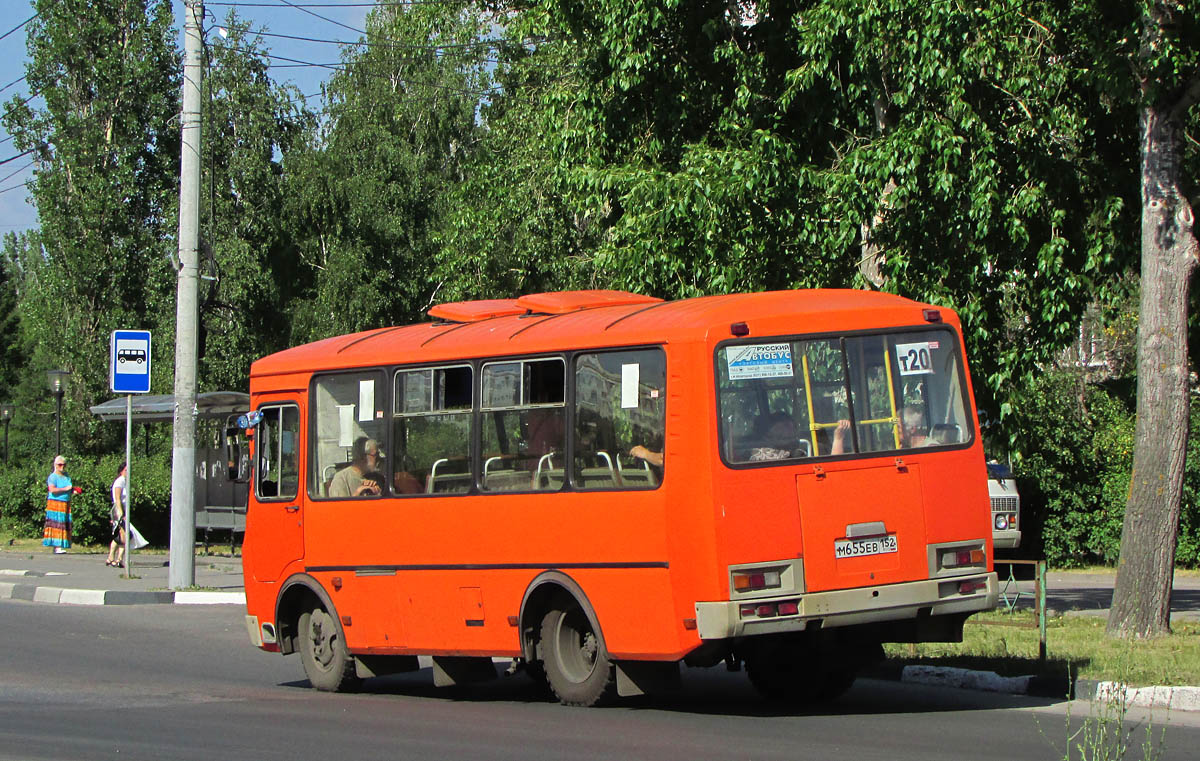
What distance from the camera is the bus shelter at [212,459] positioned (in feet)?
100

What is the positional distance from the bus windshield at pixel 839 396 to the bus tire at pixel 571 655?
195 centimetres

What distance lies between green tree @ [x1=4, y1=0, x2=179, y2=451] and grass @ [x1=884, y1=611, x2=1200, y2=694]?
39.4m

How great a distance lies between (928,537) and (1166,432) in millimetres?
5046

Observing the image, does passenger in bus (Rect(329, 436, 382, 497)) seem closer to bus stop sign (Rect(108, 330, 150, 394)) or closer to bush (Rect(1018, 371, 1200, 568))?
bus stop sign (Rect(108, 330, 150, 394))

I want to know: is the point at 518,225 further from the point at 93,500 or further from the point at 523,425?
the point at 523,425

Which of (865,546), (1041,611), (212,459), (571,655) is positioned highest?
(212,459)

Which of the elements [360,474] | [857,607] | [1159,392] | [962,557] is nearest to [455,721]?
[360,474]

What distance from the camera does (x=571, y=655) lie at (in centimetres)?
1095

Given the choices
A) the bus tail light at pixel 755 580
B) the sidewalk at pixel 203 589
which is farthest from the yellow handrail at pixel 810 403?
the sidewalk at pixel 203 589

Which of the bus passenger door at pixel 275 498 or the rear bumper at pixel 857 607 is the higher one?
the bus passenger door at pixel 275 498

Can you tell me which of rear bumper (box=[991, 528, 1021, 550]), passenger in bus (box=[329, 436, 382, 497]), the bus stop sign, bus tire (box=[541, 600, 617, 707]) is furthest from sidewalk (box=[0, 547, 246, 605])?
rear bumper (box=[991, 528, 1021, 550])

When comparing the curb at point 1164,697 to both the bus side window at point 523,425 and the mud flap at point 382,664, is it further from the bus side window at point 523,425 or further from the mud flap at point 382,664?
the mud flap at point 382,664

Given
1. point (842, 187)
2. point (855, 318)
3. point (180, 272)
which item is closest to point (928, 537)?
point (855, 318)

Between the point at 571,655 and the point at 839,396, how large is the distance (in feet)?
8.92
